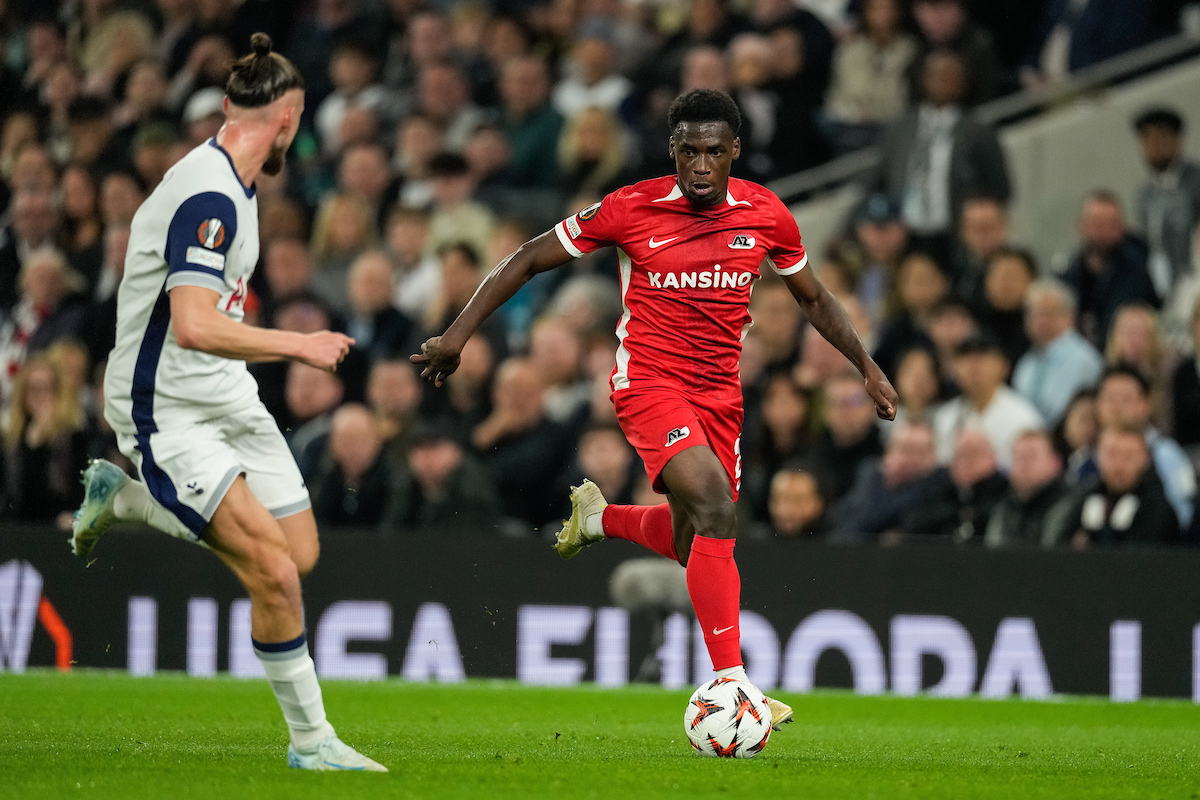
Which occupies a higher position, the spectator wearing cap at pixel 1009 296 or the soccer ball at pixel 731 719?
the spectator wearing cap at pixel 1009 296

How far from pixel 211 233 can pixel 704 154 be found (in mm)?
2020

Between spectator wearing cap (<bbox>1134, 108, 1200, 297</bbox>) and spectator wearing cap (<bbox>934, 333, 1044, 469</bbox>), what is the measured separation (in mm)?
1592

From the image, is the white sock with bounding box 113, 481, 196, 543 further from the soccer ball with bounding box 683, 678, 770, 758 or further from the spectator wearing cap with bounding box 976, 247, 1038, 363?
the spectator wearing cap with bounding box 976, 247, 1038, 363

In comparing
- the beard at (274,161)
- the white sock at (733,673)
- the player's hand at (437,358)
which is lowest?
the white sock at (733,673)

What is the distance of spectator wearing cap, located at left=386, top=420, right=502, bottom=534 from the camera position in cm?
1029

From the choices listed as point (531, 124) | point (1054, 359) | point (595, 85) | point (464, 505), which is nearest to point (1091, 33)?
point (1054, 359)

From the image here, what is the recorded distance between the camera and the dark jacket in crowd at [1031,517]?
9844 millimetres

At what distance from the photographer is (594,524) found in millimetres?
7230

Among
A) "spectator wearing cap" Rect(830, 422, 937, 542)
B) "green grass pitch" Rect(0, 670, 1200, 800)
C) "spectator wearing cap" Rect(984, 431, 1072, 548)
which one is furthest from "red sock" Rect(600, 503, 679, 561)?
"spectator wearing cap" Rect(984, 431, 1072, 548)

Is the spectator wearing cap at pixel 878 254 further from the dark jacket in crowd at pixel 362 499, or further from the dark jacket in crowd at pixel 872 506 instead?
the dark jacket in crowd at pixel 362 499

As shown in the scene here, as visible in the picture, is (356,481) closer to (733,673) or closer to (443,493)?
(443,493)

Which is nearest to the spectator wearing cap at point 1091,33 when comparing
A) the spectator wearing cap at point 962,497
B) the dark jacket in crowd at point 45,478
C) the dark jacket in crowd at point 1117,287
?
the dark jacket in crowd at point 1117,287

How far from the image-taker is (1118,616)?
9.51 m

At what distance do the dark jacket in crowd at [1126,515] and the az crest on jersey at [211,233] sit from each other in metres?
6.19
